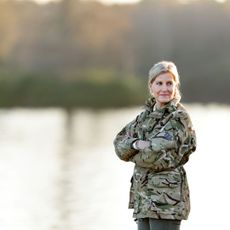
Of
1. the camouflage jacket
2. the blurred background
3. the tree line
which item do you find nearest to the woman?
the camouflage jacket

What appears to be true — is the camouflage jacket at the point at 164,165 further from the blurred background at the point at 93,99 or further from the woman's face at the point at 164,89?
the blurred background at the point at 93,99

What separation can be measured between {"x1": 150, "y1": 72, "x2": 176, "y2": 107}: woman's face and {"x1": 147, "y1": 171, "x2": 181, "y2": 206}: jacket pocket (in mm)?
344

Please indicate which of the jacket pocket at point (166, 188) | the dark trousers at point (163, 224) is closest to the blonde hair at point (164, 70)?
the jacket pocket at point (166, 188)

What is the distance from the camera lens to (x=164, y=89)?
438cm

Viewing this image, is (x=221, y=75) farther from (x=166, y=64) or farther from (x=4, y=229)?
(x=166, y=64)

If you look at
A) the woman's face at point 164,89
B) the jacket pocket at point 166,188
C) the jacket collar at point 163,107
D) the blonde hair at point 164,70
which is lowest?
the jacket pocket at point 166,188

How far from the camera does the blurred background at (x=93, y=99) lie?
9805 millimetres

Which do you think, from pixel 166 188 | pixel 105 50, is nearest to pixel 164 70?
pixel 166 188

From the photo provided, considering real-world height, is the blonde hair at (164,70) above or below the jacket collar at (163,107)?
above

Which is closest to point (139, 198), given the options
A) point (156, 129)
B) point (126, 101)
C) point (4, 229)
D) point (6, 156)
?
point (156, 129)

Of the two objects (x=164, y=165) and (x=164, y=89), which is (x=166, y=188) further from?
(x=164, y=89)

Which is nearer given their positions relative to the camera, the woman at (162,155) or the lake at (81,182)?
the woman at (162,155)

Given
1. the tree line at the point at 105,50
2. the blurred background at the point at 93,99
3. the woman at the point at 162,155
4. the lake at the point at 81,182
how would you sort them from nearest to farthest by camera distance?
1. the woman at the point at 162,155
2. the lake at the point at 81,182
3. the blurred background at the point at 93,99
4. the tree line at the point at 105,50

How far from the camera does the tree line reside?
4169cm
